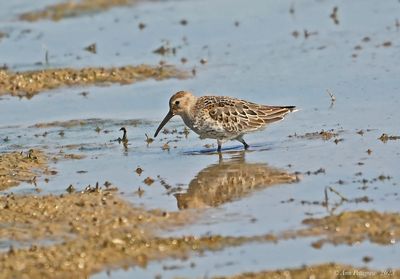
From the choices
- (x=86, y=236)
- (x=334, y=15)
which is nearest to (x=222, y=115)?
(x=86, y=236)

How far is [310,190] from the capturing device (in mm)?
12867

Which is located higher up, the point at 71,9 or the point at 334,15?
the point at 71,9

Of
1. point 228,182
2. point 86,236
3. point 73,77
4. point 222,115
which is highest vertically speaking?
point 73,77

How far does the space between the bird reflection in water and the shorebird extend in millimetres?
879

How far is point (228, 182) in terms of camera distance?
45.0 feet

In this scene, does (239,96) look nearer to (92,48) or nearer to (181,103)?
(181,103)

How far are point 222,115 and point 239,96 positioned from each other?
305 cm

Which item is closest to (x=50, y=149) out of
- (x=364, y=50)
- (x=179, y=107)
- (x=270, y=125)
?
(x=179, y=107)

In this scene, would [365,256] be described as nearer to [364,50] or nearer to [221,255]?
[221,255]

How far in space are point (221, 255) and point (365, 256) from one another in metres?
1.47

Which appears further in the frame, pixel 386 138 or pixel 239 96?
pixel 239 96

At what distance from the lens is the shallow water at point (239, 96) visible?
12.0 m

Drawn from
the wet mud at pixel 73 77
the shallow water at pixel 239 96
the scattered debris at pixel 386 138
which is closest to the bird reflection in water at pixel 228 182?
the shallow water at pixel 239 96

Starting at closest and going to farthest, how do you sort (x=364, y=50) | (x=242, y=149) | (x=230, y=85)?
(x=242, y=149)
(x=230, y=85)
(x=364, y=50)
